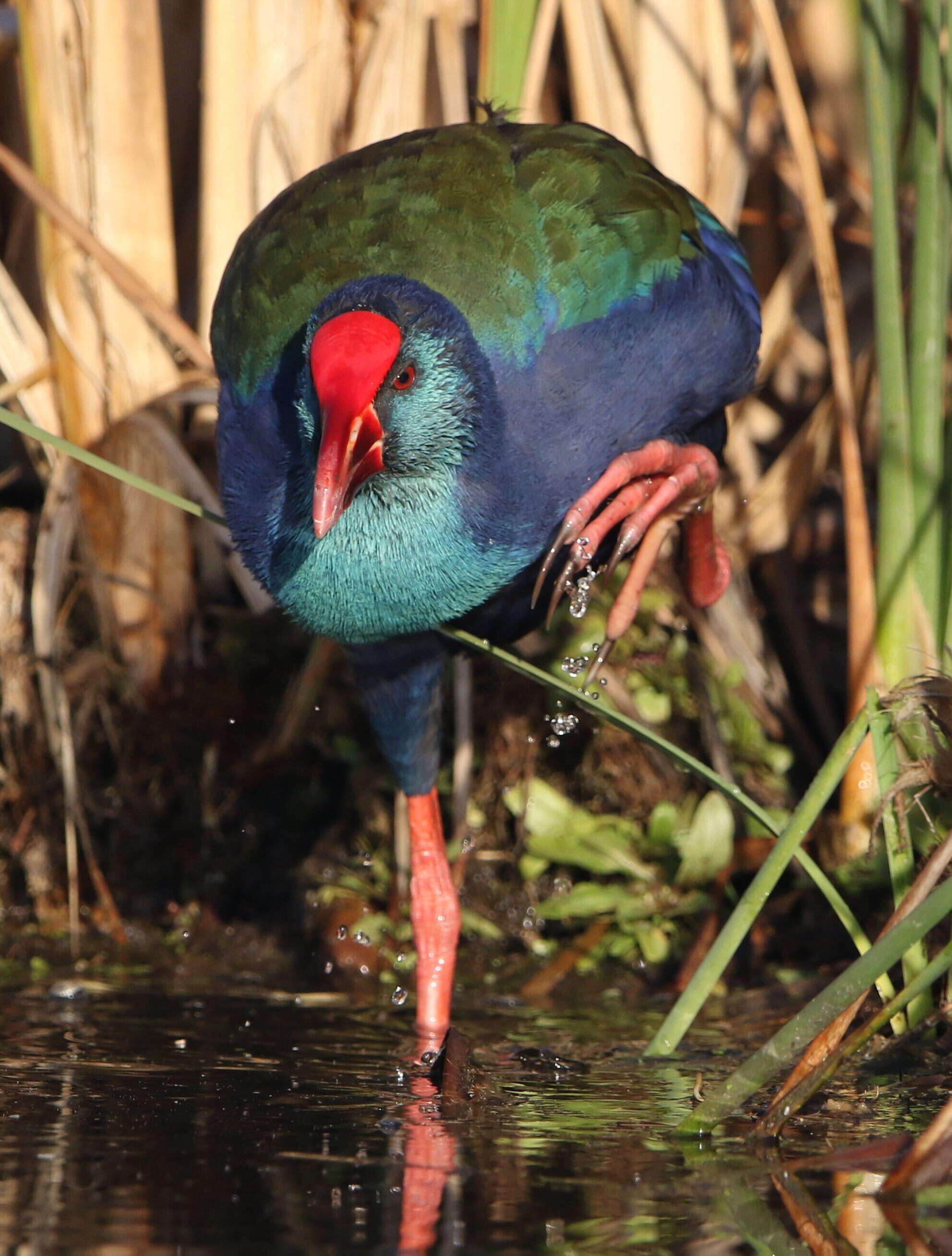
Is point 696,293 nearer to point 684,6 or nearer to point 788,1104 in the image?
point 684,6

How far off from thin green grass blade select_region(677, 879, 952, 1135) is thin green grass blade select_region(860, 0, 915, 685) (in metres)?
0.90

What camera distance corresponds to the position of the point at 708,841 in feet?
8.27

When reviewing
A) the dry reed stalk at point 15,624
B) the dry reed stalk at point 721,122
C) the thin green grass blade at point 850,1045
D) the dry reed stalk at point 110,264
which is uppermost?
the dry reed stalk at point 721,122

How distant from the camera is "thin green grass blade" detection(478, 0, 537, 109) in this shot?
235 centimetres

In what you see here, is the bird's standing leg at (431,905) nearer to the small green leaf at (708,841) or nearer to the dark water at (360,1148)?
the dark water at (360,1148)

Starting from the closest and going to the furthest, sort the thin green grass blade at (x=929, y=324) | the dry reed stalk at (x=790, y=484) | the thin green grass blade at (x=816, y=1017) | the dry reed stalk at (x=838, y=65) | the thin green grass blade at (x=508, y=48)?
the thin green grass blade at (x=816, y=1017), the thin green grass blade at (x=929, y=324), the thin green grass blade at (x=508, y=48), the dry reed stalk at (x=790, y=484), the dry reed stalk at (x=838, y=65)

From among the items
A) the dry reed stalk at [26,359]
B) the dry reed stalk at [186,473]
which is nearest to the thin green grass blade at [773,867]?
the dry reed stalk at [186,473]

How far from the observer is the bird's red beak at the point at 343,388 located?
168 centimetres

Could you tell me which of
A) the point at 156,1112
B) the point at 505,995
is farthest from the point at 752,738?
the point at 156,1112

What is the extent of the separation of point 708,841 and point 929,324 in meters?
0.84

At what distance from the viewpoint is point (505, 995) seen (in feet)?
8.05

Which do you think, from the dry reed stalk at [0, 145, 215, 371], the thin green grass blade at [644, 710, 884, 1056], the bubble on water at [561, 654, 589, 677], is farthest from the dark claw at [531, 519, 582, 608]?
the dry reed stalk at [0, 145, 215, 371]

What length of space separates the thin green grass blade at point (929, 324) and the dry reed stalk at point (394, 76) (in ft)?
2.76

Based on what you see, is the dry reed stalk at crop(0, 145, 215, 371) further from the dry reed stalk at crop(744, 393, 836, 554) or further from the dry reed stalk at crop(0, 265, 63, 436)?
the dry reed stalk at crop(744, 393, 836, 554)
